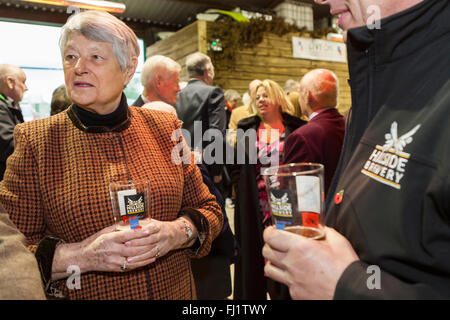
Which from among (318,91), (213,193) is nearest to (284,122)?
(318,91)

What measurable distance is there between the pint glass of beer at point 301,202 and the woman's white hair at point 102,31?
0.93m

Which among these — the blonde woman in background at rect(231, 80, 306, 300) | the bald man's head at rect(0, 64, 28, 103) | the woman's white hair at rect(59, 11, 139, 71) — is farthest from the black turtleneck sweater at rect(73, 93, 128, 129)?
the bald man's head at rect(0, 64, 28, 103)

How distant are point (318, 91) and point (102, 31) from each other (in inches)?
73.8

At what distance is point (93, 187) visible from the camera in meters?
1.20

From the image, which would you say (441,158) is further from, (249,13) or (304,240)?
(249,13)

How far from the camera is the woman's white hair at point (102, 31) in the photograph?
1254 millimetres

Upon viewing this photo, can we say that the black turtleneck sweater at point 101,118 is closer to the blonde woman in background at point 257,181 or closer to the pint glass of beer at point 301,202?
the pint glass of beer at point 301,202

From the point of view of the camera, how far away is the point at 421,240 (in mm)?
635

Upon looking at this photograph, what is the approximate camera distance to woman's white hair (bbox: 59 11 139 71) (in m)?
1.25

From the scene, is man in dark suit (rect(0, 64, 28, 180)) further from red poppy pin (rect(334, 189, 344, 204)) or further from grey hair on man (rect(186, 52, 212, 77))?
red poppy pin (rect(334, 189, 344, 204))

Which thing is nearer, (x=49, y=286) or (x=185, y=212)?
(x=49, y=286)

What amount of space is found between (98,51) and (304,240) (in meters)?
1.07
